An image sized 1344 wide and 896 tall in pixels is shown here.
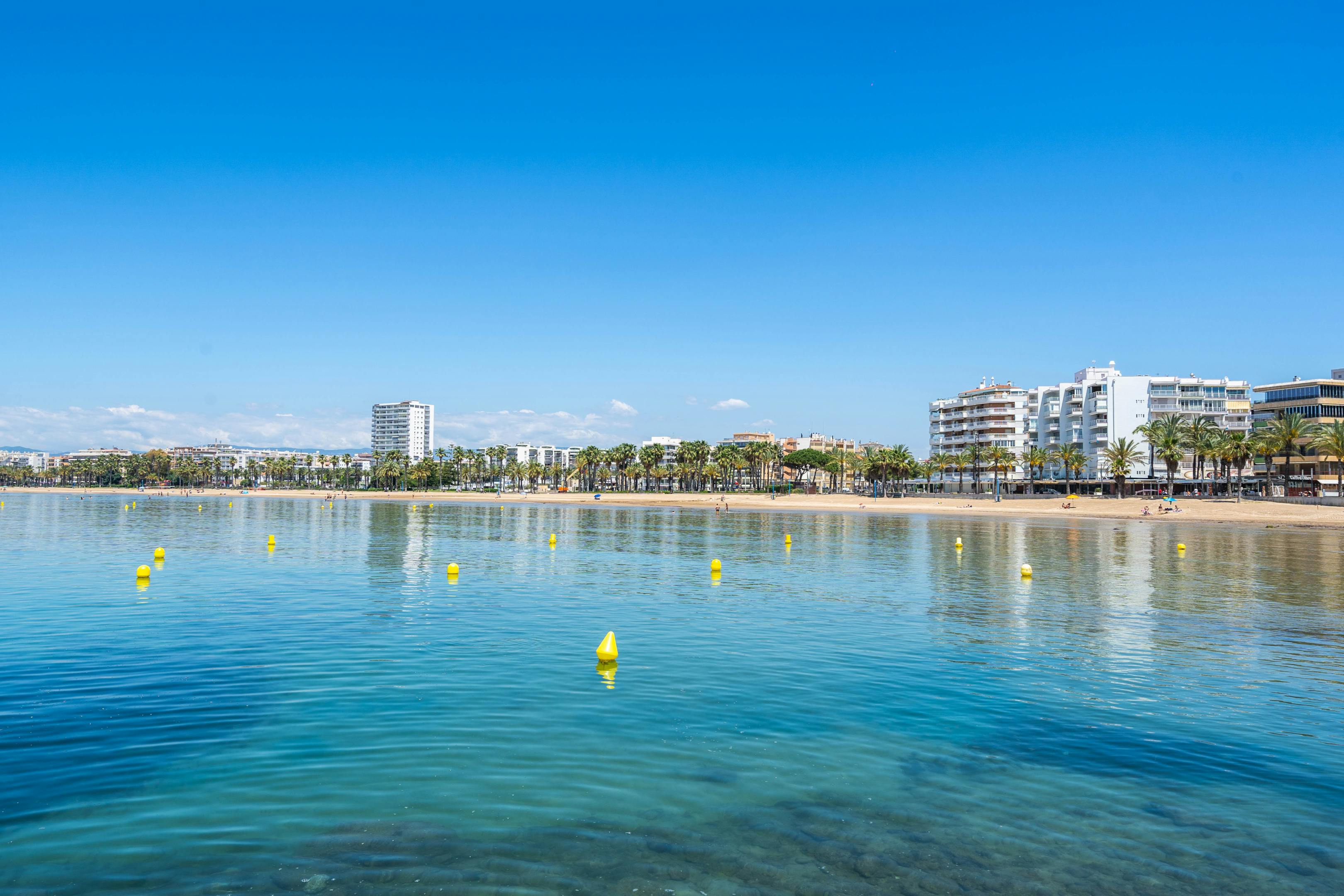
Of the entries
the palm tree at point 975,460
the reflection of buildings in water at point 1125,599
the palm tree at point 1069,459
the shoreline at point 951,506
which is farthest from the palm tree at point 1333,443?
the reflection of buildings in water at point 1125,599

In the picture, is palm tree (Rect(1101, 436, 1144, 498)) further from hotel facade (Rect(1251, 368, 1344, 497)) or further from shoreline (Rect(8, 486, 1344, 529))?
hotel facade (Rect(1251, 368, 1344, 497))

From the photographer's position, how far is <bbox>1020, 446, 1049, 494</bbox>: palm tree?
149 meters

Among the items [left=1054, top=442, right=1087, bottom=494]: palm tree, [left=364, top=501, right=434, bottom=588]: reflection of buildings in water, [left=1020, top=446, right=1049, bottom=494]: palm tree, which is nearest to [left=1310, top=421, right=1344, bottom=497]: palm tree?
[left=1054, top=442, right=1087, bottom=494]: palm tree

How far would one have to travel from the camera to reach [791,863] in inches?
368

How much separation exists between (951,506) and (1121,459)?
28.2m

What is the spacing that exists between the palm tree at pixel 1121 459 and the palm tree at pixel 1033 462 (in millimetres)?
10295

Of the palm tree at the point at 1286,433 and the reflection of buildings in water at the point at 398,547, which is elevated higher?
the palm tree at the point at 1286,433

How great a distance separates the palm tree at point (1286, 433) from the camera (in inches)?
4405

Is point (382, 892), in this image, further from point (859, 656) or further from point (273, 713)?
point (859, 656)

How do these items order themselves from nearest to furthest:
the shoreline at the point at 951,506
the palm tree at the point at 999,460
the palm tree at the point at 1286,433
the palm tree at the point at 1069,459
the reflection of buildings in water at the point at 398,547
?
the reflection of buildings in water at the point at 398,547
the shoreline at the point at 951,506
the palm tree at the point at 1286,433
the palm tree at the point at 1069,459
the palm tree at the point at 999,460

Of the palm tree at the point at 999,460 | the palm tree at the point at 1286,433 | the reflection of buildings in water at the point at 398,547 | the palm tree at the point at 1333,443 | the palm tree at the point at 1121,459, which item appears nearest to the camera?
the reflection of buildings in water at the point at 398,547

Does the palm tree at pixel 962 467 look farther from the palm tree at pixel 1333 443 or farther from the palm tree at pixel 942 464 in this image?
the palm tree at pixel 1333 443

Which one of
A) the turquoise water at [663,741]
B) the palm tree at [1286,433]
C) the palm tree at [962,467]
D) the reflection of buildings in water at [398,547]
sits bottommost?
the reflection of buildings in water at [398,547]

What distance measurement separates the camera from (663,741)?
13766 mm
